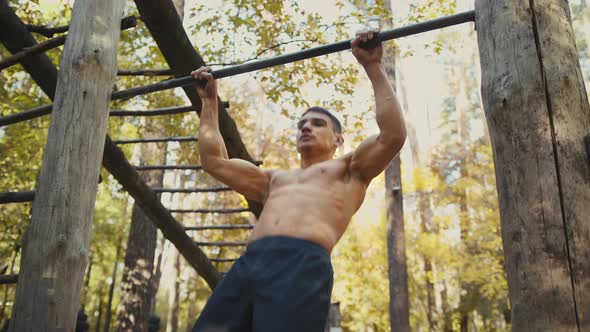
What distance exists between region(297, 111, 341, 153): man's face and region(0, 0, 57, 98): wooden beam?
74.1 inches

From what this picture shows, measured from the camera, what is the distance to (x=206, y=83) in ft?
8.81

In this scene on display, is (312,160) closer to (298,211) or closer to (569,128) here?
(298,211)

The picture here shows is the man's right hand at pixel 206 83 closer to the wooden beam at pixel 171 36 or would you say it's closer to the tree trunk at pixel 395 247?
the wooden beam at pixel 171 36

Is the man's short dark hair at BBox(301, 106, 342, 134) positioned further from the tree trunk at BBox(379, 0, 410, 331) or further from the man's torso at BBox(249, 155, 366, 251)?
the tree trunk at BBox(379, 0, 410, 331)

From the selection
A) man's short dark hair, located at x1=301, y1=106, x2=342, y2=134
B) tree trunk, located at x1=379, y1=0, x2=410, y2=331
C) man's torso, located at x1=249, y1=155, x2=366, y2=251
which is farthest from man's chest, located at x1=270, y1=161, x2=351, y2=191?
tree trunk, located at x1=379, y1=0, x2=410, y2=331

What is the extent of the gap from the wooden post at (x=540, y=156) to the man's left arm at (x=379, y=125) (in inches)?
15.3

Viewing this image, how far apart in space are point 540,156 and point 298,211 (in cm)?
95

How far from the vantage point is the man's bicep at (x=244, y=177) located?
2.48m

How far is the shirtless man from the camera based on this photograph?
176 centimetres

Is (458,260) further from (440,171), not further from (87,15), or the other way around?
(87,15)

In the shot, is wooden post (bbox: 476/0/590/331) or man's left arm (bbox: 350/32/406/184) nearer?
wooden post (bbox: 476/0/590/331)

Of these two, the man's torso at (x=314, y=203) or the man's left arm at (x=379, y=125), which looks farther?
the man's left arm at (x=379, y=125)

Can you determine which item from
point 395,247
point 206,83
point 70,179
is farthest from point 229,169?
point 395,247

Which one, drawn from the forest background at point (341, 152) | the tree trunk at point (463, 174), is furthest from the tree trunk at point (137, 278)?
the tree trunk at point (463, 174)
